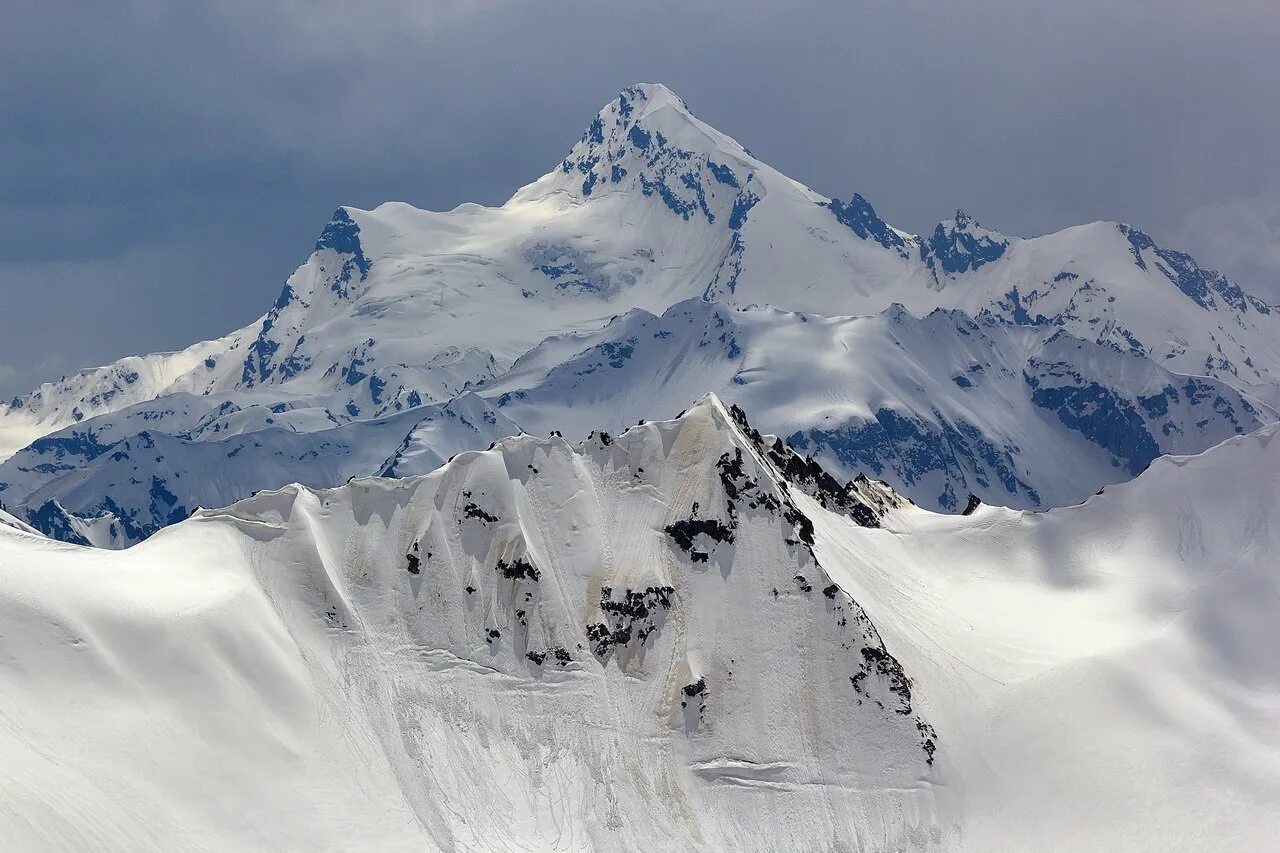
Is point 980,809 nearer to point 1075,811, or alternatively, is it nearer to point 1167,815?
point 1075,811

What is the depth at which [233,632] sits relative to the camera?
199750 millimetres

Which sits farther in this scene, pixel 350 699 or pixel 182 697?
pixel 350 699

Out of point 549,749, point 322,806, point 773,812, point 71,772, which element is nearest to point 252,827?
point 322,806

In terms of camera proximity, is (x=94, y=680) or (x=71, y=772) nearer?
(x=71, y=772)

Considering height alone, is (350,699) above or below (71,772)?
above

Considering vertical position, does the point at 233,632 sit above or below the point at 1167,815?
above

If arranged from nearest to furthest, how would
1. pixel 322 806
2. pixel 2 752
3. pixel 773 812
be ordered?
pixel 2 752 → pixel 322 806 → pixel 773 812

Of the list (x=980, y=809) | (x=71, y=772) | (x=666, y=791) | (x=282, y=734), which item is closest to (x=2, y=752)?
(x=71, y=772)

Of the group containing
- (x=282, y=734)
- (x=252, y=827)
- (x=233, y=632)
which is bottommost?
(x=252, y=827)

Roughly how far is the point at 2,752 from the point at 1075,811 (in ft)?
439

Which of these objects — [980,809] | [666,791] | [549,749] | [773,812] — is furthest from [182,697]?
[980,809]

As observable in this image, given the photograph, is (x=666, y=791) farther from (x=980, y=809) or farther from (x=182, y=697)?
(x=182, y=697)

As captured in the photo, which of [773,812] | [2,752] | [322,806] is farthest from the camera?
[773,812]

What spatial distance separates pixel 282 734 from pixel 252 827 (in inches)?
705
